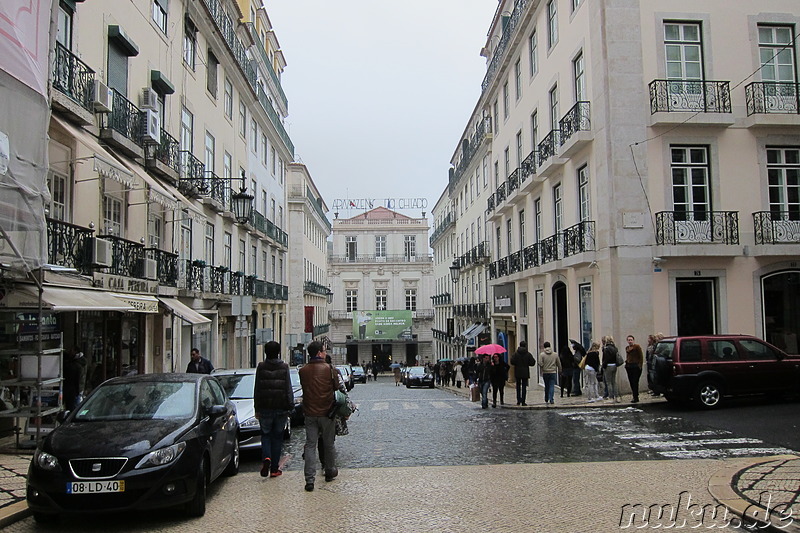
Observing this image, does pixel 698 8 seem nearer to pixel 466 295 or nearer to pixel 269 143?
pixel 269 143

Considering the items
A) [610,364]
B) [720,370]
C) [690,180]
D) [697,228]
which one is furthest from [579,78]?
[720,370]

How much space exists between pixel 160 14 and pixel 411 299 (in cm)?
5348

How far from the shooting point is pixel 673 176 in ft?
56.4

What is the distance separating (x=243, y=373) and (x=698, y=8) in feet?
50.3

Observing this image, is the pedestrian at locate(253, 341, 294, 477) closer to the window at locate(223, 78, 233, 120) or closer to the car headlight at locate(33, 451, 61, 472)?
the car headlight at locate(33, 451, 61, 472)

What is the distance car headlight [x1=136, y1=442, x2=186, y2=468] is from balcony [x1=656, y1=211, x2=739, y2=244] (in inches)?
550

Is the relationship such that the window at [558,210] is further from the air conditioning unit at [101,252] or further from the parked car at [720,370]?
the air conditioning unit at [101,252]

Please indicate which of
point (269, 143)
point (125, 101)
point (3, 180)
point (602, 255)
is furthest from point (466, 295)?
point (3, 180)

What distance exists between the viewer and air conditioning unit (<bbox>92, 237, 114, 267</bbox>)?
12750 millimetres

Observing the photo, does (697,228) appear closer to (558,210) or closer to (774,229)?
(774,229)

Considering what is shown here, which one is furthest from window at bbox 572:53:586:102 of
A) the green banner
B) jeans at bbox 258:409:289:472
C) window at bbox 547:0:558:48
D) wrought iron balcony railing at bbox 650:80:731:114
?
the green banner

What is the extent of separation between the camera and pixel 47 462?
605 cm

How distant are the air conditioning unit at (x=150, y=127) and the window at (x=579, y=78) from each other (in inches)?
473

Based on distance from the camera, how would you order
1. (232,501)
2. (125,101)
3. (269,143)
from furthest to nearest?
(269,143) → (125,101) → (232,501)
